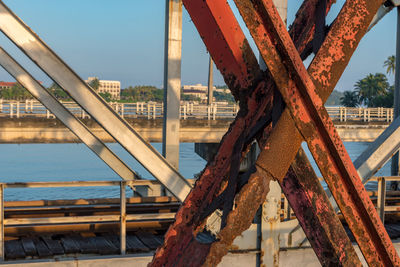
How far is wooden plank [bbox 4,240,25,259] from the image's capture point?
5965 mm

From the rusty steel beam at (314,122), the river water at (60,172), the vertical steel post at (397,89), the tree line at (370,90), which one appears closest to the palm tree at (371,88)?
the tree line at (370,90)

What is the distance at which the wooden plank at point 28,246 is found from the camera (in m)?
6.10

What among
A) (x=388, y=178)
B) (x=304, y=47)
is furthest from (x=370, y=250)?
(x=388, y=178)

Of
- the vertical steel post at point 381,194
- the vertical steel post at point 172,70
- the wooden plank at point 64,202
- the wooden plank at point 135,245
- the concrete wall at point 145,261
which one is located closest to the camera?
the concrete wall at point 145,261

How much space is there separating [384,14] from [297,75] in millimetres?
7348

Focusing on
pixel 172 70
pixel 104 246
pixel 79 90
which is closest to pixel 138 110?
pixel 172 70

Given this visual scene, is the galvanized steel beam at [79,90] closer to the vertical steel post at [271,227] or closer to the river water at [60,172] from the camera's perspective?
the vertical steel post at [271,227]

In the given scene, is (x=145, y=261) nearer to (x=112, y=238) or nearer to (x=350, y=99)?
(x=112, y=238)

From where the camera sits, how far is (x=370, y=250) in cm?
190

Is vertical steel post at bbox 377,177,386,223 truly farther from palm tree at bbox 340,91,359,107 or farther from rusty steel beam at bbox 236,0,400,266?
palm tree at bbox 340,91,359,107

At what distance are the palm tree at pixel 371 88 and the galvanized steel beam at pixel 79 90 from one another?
86.3m

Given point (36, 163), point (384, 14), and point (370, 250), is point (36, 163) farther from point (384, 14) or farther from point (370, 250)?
Answer: point (370, 250)

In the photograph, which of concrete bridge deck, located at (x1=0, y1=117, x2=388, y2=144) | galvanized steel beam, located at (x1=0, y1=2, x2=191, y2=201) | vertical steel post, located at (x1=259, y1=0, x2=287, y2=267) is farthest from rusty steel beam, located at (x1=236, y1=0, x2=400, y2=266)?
concrete bridge deck, located at (x1=0, y1=117, x2=388, y2=144)

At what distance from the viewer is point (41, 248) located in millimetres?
6312
